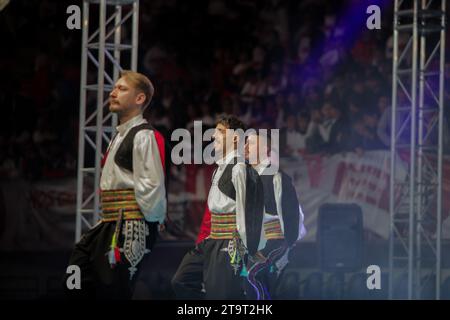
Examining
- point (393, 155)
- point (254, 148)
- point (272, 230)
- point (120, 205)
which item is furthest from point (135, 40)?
point (393, 155)

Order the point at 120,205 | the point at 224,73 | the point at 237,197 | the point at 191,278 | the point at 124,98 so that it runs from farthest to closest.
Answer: the point at 224,73, the point at 191,278, the point at 237,197, the point at 124,98, the point at 120,205

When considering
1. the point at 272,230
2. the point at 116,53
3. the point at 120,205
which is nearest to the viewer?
the point at 120,205

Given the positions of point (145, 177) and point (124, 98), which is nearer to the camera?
point (145, 177)

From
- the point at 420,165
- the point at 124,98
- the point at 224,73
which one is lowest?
the point at 420,165

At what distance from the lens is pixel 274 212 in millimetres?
8414

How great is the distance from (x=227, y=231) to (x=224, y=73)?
737 cm

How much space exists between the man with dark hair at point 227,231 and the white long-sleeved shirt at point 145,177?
1.05 meters

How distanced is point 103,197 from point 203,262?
4.65 feet

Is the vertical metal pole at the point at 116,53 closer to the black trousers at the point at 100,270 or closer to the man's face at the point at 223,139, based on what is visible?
the man's face at the point at 223,139

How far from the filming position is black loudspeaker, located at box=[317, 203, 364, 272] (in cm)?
1057

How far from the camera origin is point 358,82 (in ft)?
41.4

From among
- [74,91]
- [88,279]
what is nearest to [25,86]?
[74,91]

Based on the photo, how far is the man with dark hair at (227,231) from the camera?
6.88m

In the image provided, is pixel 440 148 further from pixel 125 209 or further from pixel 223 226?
pixel 125 209
